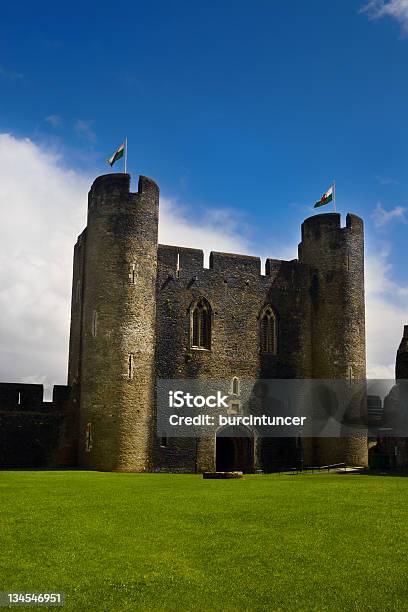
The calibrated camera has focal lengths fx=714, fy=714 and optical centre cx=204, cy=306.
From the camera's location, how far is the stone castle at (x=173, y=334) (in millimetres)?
31484

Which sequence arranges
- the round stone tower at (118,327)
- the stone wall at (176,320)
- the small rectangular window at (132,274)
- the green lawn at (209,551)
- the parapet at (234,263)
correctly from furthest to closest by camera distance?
1. the parapet at (234,263)
2. the small rectangular window at (132,274)
3. the stone wall at (176,320)
4. the round stone tower at (118,327)
5. the green lawn at (209,551)

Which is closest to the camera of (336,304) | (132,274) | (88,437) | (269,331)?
(88,437)

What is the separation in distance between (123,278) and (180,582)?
22.7 meters

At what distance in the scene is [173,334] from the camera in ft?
111

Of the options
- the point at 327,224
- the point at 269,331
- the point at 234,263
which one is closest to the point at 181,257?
the point at 234,263

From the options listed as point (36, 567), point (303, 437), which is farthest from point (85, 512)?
point (303, 437)

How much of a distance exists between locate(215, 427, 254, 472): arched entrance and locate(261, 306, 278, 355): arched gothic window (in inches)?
174

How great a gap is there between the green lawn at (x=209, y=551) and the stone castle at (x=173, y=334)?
1370 centimetres

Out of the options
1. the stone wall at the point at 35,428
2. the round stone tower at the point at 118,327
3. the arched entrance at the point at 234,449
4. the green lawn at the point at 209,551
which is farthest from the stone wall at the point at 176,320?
the green lawn at the point at 209,551

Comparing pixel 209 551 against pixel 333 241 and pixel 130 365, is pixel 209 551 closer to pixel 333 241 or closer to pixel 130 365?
pixel 130 365

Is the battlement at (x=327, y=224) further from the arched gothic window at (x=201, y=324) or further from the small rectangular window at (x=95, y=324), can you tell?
the small rectangular window at (x=95, y=324)

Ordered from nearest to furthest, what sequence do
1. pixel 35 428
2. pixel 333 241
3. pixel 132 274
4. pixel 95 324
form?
pixel 95 324
pixel 132 274
pixel 35 428
pixel 333 241

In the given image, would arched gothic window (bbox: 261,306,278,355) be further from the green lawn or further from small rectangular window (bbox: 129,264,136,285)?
the green lawn

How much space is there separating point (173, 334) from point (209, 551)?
2243cm
